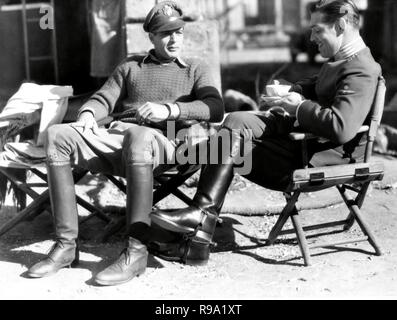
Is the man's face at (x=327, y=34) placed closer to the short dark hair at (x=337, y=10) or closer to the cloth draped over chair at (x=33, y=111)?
the short dark hair at (x=337, y=10)

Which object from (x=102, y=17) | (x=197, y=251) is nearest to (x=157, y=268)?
(x=197, y=251)

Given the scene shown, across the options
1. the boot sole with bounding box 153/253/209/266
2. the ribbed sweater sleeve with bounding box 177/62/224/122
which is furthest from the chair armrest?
the boot sole with bounding box 153/253/209/266

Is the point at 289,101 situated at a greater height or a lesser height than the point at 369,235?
greater

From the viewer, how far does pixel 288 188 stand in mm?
4633

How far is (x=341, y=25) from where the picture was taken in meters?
4.59

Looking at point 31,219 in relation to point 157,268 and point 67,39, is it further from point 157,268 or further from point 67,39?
point 67,39

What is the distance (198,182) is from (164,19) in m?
1.15

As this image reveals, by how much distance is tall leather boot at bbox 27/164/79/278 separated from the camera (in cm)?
454

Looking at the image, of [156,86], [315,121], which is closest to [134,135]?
[156,86]

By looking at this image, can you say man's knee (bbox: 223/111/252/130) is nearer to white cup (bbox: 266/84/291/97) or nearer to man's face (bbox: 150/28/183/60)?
white cup (bbox: 266/84/291/97)

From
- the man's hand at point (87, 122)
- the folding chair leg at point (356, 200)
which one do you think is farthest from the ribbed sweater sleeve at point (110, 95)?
the folding chair leg at point (356, 200)
